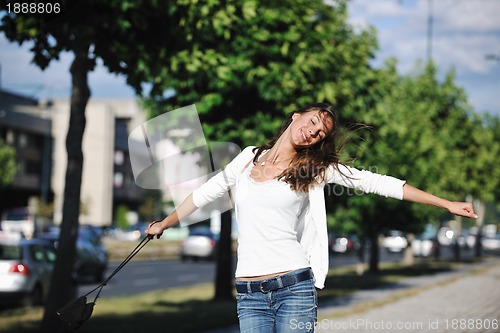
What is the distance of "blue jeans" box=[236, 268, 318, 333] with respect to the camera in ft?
13.0

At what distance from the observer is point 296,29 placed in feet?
51.1

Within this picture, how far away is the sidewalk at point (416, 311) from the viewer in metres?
11.4

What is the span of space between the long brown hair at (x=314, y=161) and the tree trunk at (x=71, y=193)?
6.71 metres

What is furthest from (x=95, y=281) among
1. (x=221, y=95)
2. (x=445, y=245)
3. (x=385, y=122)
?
(x=445, y=245)

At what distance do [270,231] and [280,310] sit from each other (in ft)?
1.21

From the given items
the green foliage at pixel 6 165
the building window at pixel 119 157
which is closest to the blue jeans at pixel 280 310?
the green foliage at pixel 6 165

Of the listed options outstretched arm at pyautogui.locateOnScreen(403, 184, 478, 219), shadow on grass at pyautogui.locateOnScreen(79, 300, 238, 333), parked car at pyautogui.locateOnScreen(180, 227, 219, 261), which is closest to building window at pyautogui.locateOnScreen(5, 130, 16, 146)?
parked car at pyautogui.locateOnScreen(180, 227, 219, 261)

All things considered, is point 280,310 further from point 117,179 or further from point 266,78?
point 117,179

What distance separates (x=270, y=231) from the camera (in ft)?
13.1

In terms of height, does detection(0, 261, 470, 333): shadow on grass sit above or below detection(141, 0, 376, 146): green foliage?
below

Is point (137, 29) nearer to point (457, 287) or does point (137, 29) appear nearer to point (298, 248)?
point (298, 248)

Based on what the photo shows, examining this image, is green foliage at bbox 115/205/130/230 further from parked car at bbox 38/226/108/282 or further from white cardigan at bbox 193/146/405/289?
white cardigan at bbox 193/146/405/289

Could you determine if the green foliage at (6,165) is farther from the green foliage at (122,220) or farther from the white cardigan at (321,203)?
the white cardigan at (321,203)

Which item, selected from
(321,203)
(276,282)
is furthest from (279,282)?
(321,203)
